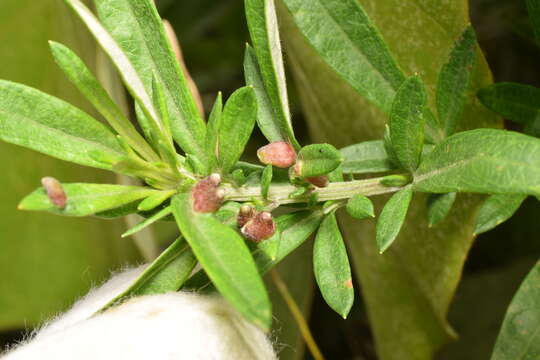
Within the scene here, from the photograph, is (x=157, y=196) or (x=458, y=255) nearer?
(x=157, y=196)

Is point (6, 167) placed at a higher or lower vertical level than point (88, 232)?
higher

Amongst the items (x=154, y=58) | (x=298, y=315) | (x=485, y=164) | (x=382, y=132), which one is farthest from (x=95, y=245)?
(x=485, y=164)

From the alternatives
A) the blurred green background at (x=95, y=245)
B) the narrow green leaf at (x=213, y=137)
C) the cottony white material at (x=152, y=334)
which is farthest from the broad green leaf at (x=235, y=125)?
the blurred green background at (x=95, y=245)

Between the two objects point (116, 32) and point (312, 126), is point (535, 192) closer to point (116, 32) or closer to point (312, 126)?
point (116, 32)

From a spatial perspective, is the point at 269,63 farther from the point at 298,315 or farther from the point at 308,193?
the point at 298,315

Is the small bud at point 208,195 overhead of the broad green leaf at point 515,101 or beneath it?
overhead

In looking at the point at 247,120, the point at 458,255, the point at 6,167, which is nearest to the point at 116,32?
the point at 247,120

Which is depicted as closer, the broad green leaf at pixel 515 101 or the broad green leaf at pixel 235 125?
the broad green leaf at pixel 235 125

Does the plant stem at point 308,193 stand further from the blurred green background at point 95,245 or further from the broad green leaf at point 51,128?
the blurred green background at point 95,245
